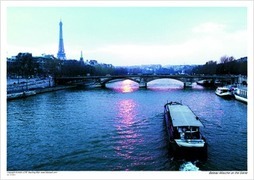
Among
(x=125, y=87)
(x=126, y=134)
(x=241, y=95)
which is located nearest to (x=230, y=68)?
(x=125, y=87)

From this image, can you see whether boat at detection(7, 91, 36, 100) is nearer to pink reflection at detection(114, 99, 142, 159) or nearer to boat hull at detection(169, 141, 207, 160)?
pink reflection at detection(114, 99, 142, 159)

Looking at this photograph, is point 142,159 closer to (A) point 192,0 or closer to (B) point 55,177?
(B) point 55,177

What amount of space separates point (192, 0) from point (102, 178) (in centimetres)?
181

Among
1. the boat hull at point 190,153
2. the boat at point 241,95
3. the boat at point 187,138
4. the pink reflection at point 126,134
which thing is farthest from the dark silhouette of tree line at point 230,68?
the boat hull at point 190,153

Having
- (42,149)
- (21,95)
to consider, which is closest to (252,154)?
(42,149)

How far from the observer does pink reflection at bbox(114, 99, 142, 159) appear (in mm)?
4043

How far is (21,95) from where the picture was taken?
10.4 metres

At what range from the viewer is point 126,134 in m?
4.97

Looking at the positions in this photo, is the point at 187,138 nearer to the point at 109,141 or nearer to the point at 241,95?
the point at 109,141

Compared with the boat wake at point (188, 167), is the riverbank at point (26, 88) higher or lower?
higher

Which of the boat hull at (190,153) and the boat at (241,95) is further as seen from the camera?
the boat at (241,95)

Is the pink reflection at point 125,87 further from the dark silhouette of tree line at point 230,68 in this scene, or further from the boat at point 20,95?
the dark silhouette of tree line at point 230,68

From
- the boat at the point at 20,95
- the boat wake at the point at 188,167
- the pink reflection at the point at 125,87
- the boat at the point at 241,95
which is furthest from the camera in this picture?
the pink reflection at the point at 125,87

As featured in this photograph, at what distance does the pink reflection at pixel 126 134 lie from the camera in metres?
4.04
